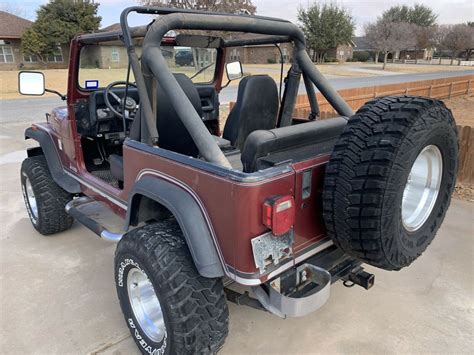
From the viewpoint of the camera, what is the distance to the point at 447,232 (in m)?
3.94

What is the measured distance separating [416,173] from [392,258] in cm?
60

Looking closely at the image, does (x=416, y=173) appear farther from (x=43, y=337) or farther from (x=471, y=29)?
(x=471, y=29)

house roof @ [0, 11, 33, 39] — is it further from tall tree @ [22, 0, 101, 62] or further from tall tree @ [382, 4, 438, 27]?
tall tree @ [382, 4, 438, 27]

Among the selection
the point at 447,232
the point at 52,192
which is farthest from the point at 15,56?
the point at 447,232

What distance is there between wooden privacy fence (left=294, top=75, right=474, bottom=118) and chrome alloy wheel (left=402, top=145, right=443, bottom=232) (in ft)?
15.3

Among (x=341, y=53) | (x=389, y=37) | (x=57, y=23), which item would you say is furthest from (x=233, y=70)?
(x=341, y=53)

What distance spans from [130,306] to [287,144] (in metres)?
1.40

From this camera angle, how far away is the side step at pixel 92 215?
3.02 m

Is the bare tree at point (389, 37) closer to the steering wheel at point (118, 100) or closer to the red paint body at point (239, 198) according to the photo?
the steering wheel at point (118, 100)

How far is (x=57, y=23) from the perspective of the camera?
31.1m

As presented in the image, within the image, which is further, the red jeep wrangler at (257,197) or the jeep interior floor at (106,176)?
the jeep interior floor at (106,176)

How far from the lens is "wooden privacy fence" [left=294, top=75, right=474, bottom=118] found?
8640 mm

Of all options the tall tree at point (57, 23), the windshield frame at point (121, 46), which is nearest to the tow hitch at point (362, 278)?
the windshield frame at point (121, 46)

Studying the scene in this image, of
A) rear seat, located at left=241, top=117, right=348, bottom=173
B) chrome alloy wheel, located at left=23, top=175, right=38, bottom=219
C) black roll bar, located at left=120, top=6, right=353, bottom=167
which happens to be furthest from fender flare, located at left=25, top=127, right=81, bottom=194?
rear seat, located at left=241, top=117, right=348, bottom=173
